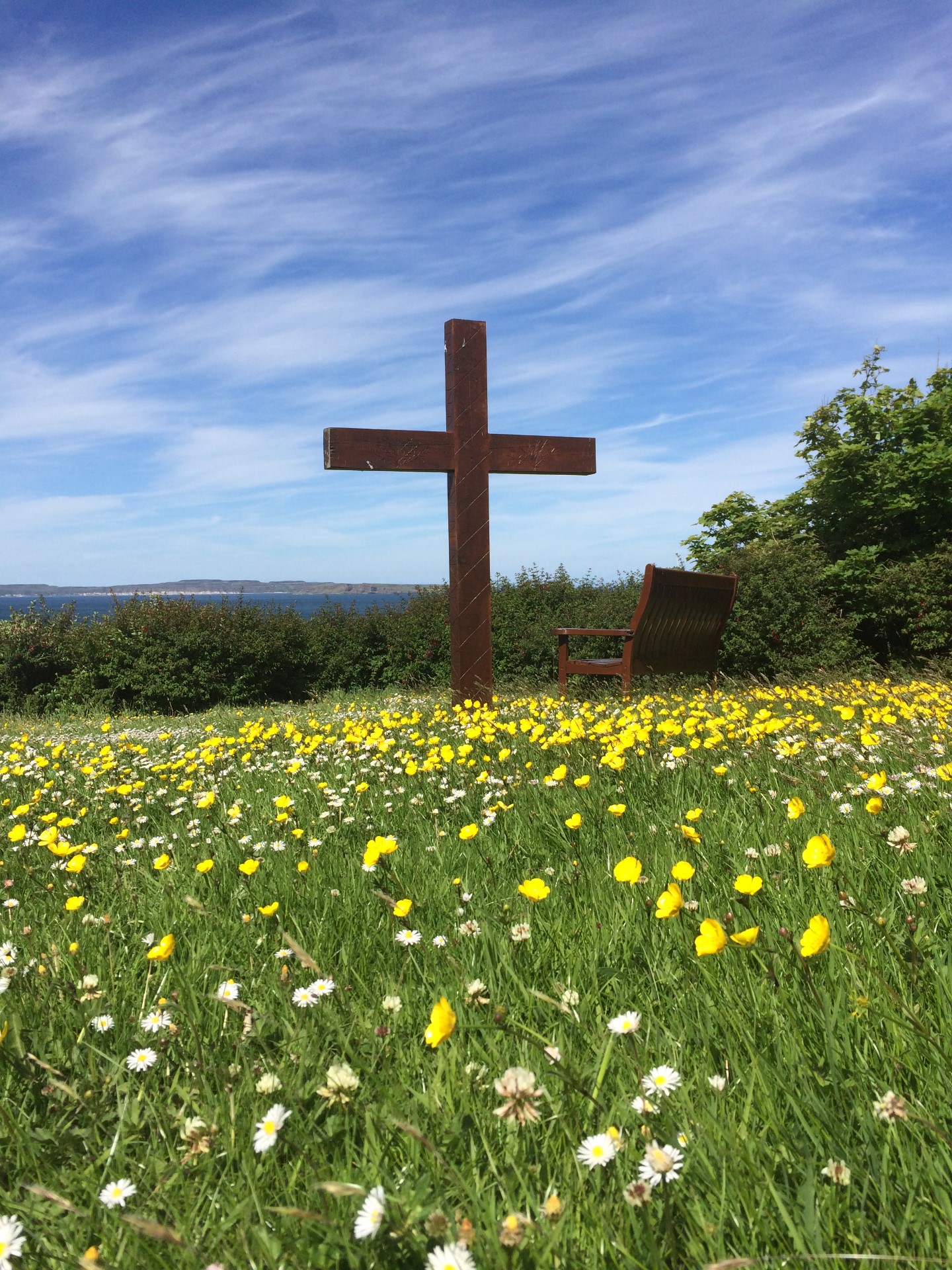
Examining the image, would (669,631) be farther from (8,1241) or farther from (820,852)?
(8,1241)

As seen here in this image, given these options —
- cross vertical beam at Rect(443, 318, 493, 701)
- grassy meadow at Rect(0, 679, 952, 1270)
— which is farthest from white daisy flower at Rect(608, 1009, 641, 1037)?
cross vertical beam at Rect(443, 318, 493, 701)

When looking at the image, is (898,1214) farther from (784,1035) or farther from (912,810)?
(912,810)

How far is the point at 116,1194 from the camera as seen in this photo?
1.19 meters

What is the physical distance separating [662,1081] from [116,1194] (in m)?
0.79

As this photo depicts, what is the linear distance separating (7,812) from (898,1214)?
4.13 meters

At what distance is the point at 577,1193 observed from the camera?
1.18m

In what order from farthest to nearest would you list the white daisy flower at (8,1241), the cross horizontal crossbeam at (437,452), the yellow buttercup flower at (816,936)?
the cross horizontal crossbeam at (437,452)
the yellow buttercup flower at (816,936)
the white daisy flower at (8,1241)

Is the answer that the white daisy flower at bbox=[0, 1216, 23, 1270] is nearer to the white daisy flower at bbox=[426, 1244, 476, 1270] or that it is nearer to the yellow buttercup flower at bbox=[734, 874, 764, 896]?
the white daisy flower at bbox=[426, 1244, 476, 1270]

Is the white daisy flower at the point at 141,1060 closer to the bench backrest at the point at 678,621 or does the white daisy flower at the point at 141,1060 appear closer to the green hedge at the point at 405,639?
the bench backrest at the point at 678,621

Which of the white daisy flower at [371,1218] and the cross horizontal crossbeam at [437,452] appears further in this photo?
the cross horizontal crossbeam at [437,452]

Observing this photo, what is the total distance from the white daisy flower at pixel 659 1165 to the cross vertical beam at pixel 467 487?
21.0 ft

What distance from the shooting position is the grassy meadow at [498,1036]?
1.12 metres

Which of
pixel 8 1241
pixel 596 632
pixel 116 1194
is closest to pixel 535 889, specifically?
pixel 116 1194

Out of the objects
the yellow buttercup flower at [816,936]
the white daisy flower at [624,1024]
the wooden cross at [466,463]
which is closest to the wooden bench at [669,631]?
the wooden cross at [466,463]
